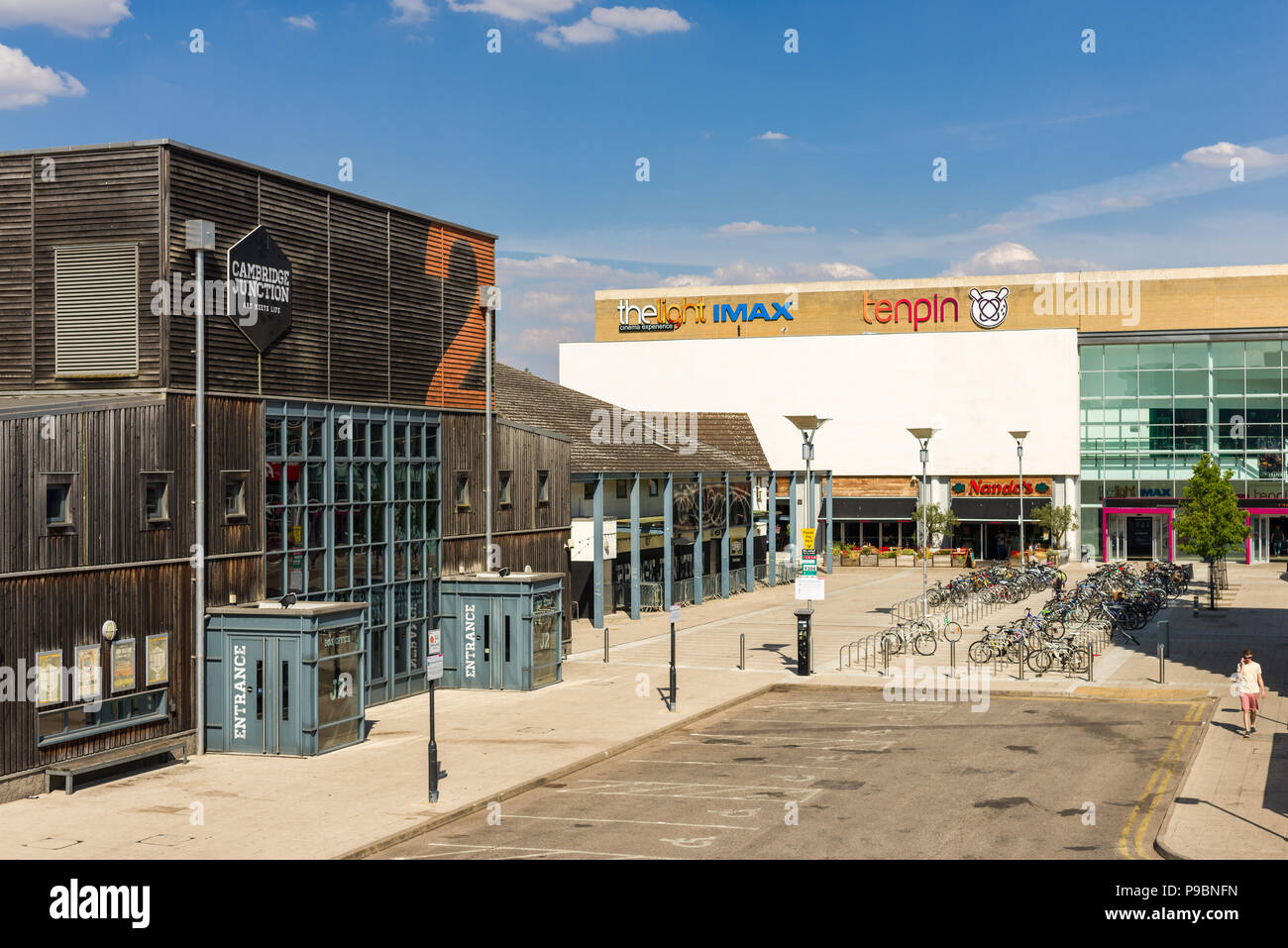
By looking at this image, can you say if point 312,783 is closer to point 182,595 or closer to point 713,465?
point 182,595

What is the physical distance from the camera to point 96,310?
80.3 ft

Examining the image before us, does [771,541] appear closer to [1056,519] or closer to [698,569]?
[698,569]

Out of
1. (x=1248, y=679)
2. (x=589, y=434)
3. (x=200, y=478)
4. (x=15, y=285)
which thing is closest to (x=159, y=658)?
(x=200, y=478)

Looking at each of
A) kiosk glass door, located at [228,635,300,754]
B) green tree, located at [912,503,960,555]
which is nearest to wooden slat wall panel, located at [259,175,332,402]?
kiosk glass door, located at [228,635,300,754]

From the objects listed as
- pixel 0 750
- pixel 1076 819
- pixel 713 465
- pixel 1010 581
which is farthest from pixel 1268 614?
pixel 0 750

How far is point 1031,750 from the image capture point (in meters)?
24.6

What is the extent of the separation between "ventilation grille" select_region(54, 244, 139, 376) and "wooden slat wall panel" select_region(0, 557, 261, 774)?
4197 mm

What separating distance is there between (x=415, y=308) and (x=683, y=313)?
58011 mm

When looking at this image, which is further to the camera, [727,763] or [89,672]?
[727,763]

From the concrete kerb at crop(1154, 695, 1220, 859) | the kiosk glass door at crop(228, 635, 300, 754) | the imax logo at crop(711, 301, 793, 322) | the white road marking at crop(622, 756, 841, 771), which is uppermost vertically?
the imax logo at crop(711, 301, 793, 322)

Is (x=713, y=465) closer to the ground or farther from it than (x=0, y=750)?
farther from it

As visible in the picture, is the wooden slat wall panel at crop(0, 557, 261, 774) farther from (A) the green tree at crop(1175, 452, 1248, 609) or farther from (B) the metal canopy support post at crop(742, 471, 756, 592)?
(A) the green tree at crop(1175, 452, 1248, 609)

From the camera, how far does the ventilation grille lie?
24406 mm
